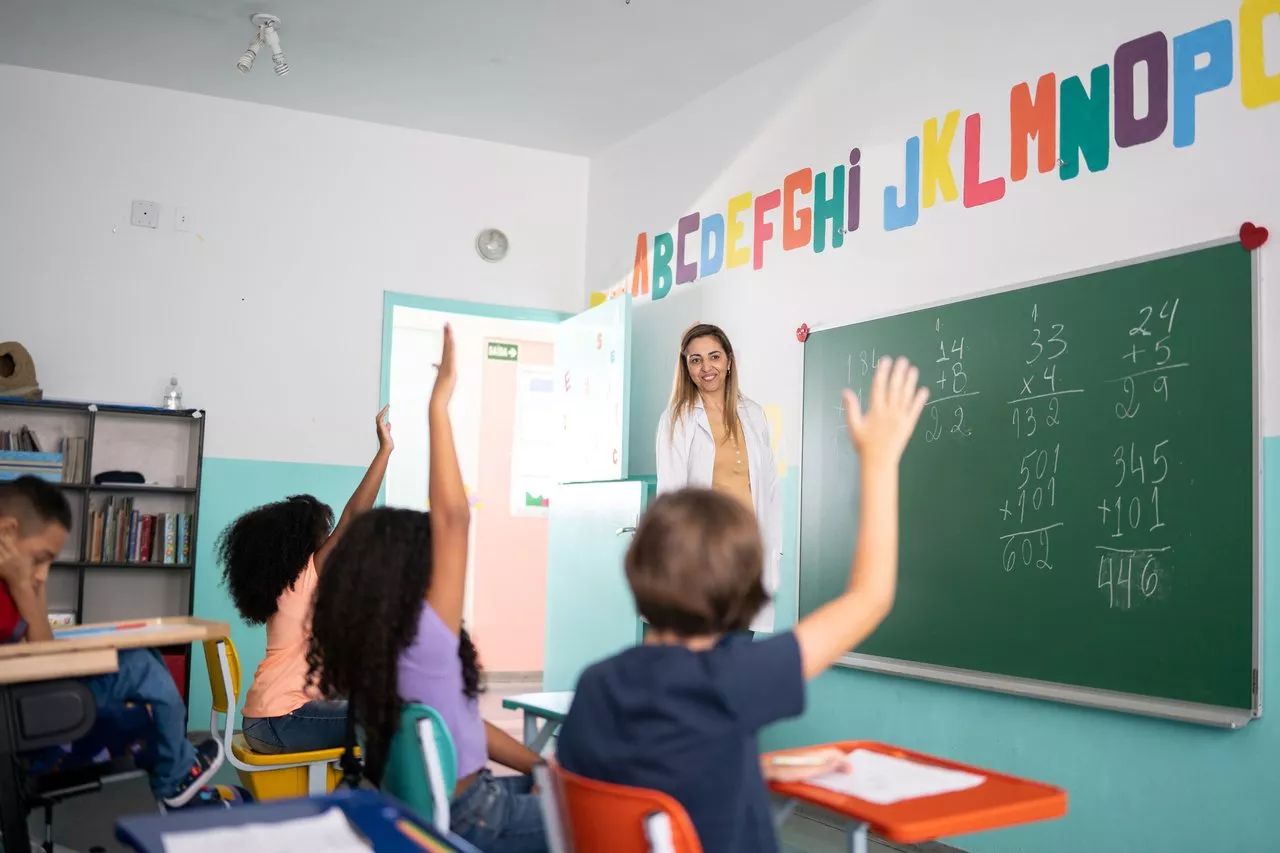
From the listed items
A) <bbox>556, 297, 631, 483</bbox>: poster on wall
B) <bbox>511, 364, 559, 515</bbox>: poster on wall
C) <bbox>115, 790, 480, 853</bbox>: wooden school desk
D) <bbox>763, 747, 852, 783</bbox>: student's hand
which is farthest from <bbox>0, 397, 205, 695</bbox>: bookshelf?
<bbox>763, 747, 852, 783</bbox>: student's hand

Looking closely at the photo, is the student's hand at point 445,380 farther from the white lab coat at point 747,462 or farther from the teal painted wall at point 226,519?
the teal painted wall at point 226,519

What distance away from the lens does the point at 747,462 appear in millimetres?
4066

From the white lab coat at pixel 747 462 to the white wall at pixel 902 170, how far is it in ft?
1.08

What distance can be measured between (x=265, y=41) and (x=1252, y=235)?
394cm

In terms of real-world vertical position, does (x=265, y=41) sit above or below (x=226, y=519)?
above

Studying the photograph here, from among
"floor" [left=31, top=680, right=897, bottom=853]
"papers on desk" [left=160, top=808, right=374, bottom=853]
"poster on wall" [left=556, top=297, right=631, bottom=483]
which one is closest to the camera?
"papers on desk" [left=160, top=808, right=374, bottom=853]

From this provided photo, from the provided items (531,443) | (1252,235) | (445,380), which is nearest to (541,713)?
(445,380)

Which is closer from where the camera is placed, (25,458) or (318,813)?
(318,813)

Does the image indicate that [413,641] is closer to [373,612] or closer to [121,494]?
[373,612]

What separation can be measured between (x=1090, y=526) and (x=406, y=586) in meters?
2.14

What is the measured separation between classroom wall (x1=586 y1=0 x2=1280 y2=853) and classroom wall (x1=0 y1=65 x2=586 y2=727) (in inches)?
57.0

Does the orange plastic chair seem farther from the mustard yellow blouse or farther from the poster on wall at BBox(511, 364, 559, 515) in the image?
the poster on wall at BBox(511, 364, 559, 515)

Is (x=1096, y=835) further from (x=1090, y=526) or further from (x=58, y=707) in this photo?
(x=58, y=707)

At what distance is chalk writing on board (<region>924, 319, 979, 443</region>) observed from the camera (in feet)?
11.6
